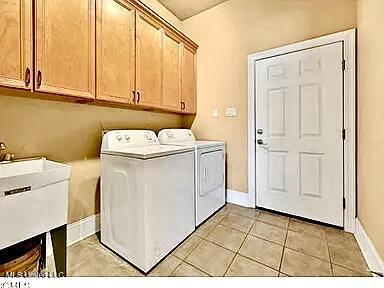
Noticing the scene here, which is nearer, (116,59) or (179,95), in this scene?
(116,59)

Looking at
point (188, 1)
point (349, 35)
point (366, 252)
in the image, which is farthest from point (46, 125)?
point (349, 35)

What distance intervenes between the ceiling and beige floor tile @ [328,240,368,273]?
310 cm

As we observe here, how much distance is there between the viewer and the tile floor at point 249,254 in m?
1.43

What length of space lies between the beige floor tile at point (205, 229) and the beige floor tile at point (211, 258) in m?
0.18

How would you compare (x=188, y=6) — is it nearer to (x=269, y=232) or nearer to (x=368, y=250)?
(x=269, y=232)

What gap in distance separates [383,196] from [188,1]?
118 inches

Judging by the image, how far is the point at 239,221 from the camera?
2.25m

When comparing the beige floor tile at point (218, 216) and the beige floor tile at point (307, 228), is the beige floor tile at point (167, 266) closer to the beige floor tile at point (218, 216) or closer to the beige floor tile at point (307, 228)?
the beige floor tile at point (218, 216)

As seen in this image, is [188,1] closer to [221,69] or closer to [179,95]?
[221,69]

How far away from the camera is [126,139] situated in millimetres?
1927

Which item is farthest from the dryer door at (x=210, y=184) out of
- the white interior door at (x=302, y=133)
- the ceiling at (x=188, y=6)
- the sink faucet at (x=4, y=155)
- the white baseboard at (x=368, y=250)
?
the ceiling at (x=188, y=6)

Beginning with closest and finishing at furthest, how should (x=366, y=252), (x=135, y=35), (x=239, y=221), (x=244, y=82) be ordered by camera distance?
1. (x=366, y=252)
2. (x=135, y=35)
3. (x=239, y=221)
4. (x=244, y=82)

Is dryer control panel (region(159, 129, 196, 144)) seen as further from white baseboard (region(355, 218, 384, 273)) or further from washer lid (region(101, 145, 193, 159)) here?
white baseboard (region(355, 218, 384, 273))

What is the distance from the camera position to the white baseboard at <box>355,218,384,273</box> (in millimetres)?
1329
